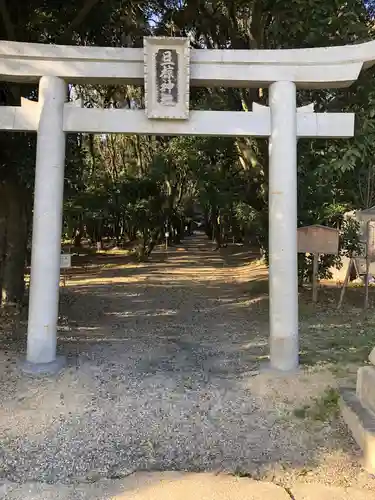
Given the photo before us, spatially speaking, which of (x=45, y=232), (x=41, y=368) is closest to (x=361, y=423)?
(x=41, y=368)

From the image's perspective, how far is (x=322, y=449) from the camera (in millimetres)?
4000

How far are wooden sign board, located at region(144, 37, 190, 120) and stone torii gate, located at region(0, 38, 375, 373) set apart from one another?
11mm

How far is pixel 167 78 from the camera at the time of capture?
563cm

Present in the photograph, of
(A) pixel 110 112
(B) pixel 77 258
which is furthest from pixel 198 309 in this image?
(B) pixel 77 258

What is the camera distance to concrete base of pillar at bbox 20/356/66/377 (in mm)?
5453

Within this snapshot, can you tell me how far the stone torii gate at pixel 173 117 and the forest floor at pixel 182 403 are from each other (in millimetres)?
625

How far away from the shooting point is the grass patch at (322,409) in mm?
4555

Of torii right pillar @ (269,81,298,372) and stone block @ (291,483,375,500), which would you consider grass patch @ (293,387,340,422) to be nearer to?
torii right pillar @ (269,81,298,372)

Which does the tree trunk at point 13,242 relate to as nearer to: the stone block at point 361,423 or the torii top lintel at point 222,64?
the torii top lintel at point 222,64

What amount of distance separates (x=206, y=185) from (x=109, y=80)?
10771 millimetres

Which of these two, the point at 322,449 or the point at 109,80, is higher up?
the point at 109,80

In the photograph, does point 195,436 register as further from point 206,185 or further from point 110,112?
point 206,185

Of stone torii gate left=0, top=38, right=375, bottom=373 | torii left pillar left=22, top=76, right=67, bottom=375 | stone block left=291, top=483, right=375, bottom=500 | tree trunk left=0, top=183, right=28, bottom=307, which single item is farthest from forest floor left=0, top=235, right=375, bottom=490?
tree trunk left=0, top=183, right=28, bottom=307

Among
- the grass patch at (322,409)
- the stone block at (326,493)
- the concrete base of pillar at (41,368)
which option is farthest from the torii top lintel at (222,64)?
the stone block at (326,493)
